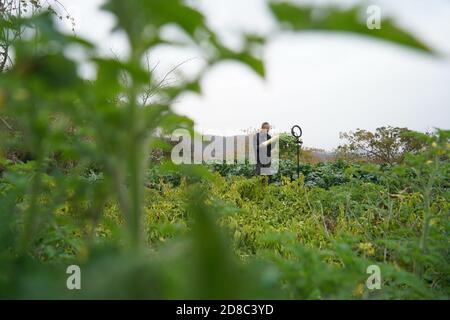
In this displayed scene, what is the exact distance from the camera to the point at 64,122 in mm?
743

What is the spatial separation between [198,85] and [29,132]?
0.97 feet

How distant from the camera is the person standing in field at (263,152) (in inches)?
363

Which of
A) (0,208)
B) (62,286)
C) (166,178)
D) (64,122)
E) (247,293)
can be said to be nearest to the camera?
(247,293)

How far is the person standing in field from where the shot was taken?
9.22 m

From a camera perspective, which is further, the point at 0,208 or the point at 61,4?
the point at 61,4

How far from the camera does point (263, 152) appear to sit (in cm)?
958

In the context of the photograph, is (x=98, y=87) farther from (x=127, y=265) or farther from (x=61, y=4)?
(x=61, y=4)

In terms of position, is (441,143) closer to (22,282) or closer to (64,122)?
(64,122)

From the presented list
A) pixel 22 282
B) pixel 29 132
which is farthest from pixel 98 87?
pixel 22 282

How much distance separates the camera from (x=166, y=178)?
26.4 ft

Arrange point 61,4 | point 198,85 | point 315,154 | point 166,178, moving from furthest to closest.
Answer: point 315,154 < point 166,178 < point 61,4 < point 198,85
